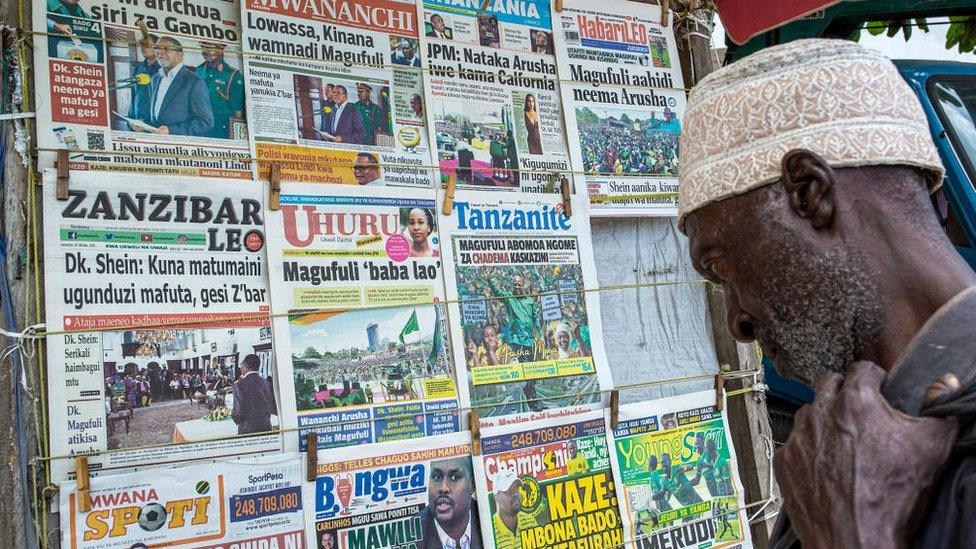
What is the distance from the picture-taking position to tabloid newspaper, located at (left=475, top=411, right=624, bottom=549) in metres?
2.49

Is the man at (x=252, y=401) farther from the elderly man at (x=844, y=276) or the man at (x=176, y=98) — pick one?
the elderly man at (x=844, y=276)

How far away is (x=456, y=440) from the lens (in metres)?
2.44

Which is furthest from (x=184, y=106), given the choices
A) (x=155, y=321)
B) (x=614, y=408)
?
(x=614, y=408)

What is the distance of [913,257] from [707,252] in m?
0.30

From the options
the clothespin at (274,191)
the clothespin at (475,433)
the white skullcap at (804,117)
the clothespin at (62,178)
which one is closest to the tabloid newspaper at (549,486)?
the clothespin at (475,433)

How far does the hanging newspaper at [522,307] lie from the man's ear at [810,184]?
144 cm

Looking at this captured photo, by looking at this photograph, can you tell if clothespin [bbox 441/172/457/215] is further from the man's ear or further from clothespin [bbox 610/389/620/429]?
the man's ear

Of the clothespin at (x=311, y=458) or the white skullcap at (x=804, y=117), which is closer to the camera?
the white skullcap at (x=804, y=117)

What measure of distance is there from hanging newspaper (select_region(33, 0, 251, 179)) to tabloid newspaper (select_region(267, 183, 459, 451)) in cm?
25

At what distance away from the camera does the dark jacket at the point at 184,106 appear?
7.32ft

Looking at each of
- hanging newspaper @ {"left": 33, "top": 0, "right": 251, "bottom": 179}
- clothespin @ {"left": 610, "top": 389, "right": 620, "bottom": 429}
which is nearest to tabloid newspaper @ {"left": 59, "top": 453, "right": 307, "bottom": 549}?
hanging newspaper @ {"left": 33, "top": 0, "right": 251, "bottom": 179}

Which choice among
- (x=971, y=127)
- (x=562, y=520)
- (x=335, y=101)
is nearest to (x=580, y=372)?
(x=562, y=520)

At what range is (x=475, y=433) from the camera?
2455mm

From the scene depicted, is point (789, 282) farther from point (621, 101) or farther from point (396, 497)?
point (621, 101)
